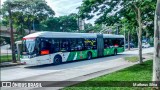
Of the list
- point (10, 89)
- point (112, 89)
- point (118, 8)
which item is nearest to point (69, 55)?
point (118, 8)

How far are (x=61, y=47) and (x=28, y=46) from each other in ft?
11.0

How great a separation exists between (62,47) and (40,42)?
2.83 meters

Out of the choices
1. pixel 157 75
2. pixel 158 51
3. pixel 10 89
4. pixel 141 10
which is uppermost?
pixel 141 10

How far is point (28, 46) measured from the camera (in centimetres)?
1922

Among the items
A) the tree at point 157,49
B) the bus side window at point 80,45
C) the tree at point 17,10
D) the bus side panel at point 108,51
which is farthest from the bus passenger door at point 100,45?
the tree at point 157,49

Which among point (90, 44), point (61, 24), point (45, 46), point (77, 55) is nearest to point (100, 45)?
point (90, 44)

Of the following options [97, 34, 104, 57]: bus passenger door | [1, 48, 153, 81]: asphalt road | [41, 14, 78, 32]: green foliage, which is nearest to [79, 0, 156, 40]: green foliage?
[1, 48, 153, 81]: asphalt road

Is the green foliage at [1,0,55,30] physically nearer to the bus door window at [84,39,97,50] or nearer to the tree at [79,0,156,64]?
the bus door window at [84,39,97,50]

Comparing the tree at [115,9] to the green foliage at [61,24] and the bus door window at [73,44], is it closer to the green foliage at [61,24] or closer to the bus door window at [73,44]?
the bus door window at [73,44]

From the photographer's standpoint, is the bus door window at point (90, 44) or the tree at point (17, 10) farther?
the bus door window at point (90, 44)

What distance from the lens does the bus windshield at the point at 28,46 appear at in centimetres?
1900

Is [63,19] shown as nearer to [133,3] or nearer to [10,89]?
[133,3]

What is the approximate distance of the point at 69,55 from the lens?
72.4 ft

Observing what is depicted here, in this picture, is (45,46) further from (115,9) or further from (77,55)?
(115,9)
